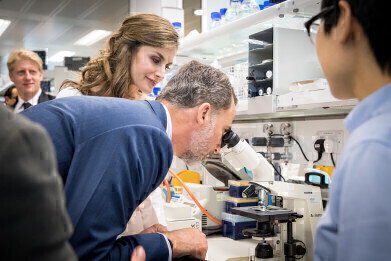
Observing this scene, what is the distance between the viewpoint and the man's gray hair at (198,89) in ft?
4.40

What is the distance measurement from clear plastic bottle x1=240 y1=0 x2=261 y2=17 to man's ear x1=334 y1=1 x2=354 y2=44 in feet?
5.57

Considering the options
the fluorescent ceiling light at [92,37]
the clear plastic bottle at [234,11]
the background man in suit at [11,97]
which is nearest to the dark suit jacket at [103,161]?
the clear plastic bottle at [234,11]

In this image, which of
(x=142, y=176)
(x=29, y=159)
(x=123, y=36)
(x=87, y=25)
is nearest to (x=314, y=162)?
(x=123, y=36)


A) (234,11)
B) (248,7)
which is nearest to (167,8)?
(234,11)

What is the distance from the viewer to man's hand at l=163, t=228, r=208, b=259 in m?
1.25

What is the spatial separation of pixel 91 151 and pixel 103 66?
113cm

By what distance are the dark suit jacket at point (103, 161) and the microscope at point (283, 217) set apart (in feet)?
2.61

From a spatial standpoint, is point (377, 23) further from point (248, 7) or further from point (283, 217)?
point (248, 7)

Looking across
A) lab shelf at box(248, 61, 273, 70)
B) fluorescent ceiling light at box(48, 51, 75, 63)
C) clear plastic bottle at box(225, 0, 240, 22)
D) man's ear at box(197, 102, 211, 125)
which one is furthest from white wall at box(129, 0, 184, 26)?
fluorescent ceiling light at box(48, 51, 75, 63)

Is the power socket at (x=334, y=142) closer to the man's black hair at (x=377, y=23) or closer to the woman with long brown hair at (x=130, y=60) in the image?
the woman with long brown hair at (x=130, y=60)

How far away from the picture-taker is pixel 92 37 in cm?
612

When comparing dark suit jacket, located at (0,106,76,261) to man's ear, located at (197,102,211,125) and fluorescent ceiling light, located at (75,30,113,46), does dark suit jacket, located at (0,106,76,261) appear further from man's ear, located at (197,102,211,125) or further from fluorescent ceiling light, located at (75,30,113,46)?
Result: fluorescent ceiling light, located at (75,30,113,46)

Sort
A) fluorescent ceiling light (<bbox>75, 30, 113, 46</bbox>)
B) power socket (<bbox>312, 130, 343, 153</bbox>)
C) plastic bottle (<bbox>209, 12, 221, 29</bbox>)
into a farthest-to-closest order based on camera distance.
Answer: fluorescent ceiling light (<bbox>75, 30, 113, 46</bbox>), plastic bottle (<bbox>209, 12, 221, 29</bbox>), power socket (<bbox>312, 130, 343, 153</bbox>)

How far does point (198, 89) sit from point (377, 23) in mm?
770
